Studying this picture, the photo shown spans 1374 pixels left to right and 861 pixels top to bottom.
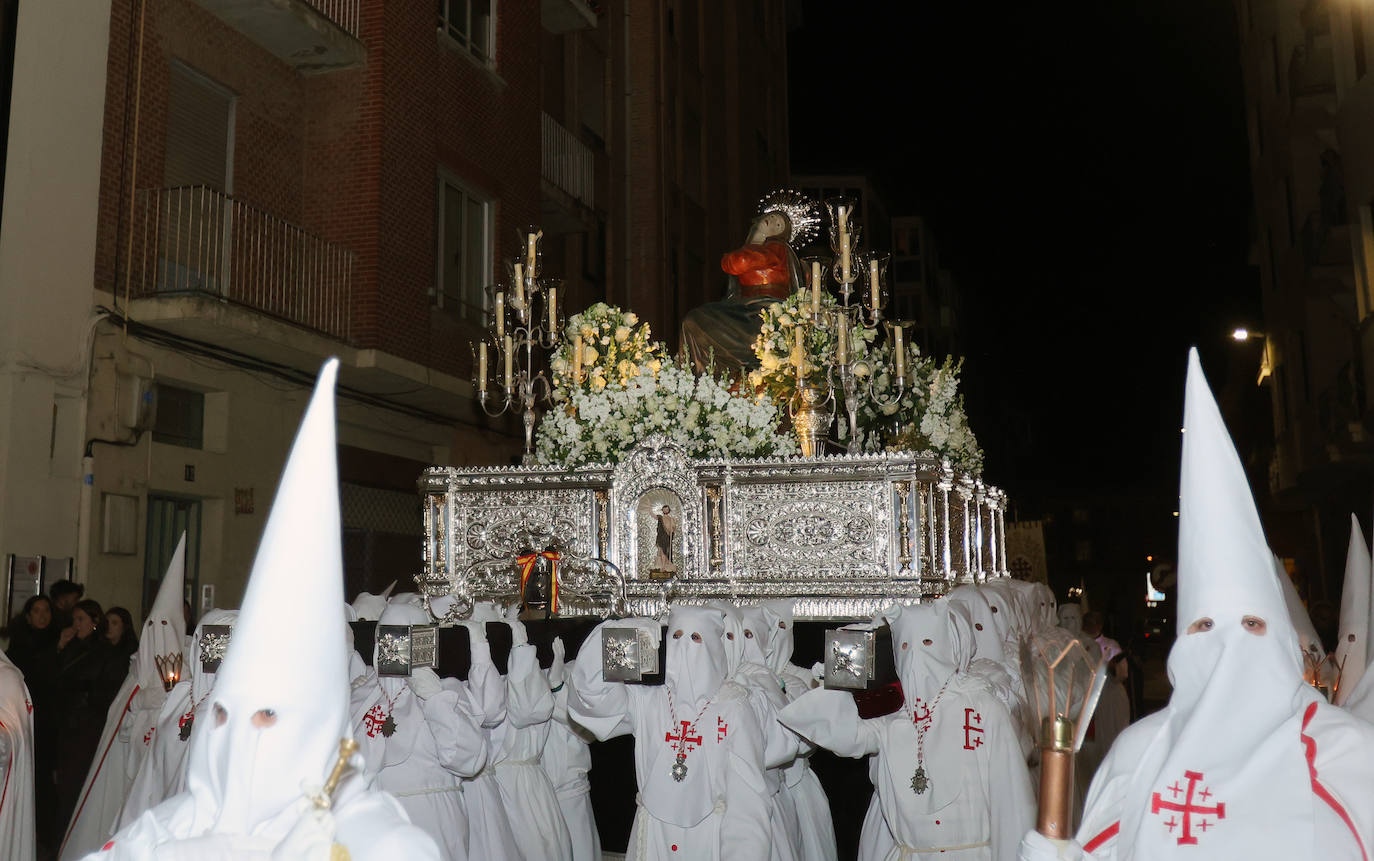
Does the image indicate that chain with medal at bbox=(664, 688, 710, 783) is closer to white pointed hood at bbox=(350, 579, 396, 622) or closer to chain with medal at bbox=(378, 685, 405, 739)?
chain with medal at bbox=(378, 685, 405, 739)

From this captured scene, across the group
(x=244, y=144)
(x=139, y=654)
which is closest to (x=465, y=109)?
(x=244, y=144)

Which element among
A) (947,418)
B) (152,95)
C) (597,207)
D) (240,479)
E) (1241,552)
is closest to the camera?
(1241,552)

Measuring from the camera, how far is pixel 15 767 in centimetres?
596

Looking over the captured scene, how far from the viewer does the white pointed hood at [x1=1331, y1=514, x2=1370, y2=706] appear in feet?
21.5

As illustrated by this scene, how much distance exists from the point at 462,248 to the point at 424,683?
11.2 meters

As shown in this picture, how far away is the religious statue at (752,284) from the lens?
10.3 m

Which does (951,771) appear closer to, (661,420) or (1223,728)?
(1223,728)

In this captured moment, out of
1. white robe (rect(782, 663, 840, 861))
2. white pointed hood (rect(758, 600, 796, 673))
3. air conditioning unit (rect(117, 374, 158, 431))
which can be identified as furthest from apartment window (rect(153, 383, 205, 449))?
white robe (rect(782, 663, 840, 861))

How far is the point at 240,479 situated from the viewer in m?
13.1

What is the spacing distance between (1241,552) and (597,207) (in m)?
18.3

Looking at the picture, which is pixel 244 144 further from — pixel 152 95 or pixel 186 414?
pixel 186 414

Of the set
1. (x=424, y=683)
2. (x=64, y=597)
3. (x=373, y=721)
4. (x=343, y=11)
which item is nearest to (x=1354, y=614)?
(x=424, y=683)

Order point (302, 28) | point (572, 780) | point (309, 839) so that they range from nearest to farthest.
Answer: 1. point (309, 839)
2. point (572, 780)
3. point (302, 28)

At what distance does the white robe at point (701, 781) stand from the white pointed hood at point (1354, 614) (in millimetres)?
3017
